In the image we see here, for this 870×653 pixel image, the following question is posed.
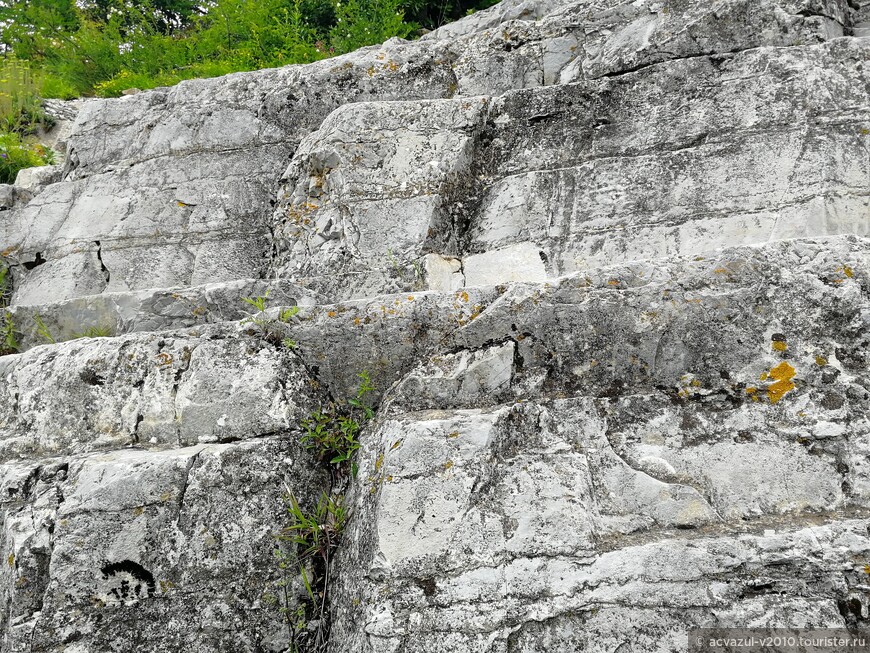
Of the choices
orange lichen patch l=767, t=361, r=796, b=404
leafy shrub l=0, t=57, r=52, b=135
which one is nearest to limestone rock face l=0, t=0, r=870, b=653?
orange lichen patch l=767, t=361, r=796, b=404

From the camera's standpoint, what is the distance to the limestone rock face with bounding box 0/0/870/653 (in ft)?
7.14

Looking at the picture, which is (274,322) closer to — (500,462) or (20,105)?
(500,462)

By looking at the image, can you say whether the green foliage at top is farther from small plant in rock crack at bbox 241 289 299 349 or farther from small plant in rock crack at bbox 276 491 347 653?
small plant in rock crack at bbox 276 491 347 653

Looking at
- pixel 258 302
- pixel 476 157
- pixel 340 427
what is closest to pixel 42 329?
pixel 258 302

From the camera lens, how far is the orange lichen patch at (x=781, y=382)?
7.83 feet

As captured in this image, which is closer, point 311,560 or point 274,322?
point 311,560

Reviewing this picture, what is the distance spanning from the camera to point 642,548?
215 centimetres

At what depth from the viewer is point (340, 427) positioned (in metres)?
2.80

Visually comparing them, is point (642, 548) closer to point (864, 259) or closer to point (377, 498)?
point (377, 498)

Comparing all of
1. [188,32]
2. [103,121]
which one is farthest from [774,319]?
[188,32]

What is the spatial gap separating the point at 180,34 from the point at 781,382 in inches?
472

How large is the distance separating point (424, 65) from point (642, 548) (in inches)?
140

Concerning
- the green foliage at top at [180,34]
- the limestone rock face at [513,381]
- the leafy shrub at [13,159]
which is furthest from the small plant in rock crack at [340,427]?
the green foliage at top at [180,34]

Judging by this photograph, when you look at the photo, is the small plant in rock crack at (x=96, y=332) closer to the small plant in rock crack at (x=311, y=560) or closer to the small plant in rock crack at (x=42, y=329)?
the small plant in rock crack at (x=42, y=329)
